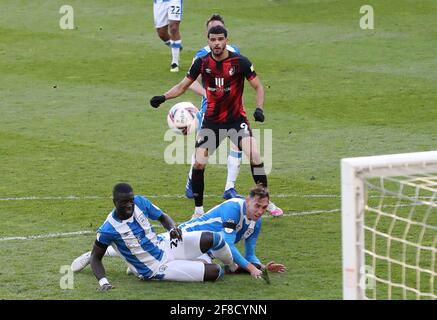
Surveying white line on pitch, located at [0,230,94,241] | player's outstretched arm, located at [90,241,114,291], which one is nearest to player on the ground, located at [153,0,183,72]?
white line on pitch, located at [0,230,94,241]

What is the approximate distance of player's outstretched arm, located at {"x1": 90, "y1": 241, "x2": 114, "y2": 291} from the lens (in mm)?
9297

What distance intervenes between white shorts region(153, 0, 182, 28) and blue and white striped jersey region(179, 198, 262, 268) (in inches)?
399

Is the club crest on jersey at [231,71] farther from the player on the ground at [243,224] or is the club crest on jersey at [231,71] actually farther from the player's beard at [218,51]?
the player on the ground at [243,224]

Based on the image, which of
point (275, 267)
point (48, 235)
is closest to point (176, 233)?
point (275, 267)

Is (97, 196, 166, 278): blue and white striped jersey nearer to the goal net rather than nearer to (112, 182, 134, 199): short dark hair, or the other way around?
(112, 182, 134, 199): short dark hair

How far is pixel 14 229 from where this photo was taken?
11.2 m

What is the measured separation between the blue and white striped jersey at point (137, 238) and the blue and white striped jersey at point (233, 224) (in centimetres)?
45

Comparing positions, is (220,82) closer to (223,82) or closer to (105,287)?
(223,82)

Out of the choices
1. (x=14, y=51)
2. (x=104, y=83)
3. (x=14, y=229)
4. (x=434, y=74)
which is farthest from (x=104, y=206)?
(x=14, y=51)

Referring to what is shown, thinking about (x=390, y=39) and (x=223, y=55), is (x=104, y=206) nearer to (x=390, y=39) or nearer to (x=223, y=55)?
(x=223, y=55)

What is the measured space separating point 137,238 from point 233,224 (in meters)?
0.90

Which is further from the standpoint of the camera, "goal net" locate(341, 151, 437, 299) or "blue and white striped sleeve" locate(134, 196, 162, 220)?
"blue and white striped sleeve" locate(134, 196, 162, 220)

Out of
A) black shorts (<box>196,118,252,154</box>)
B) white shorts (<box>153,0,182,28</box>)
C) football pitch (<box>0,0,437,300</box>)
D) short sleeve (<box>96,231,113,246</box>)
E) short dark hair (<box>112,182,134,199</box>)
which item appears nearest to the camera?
short dark hair (<box>112,182,134,199</box>)
